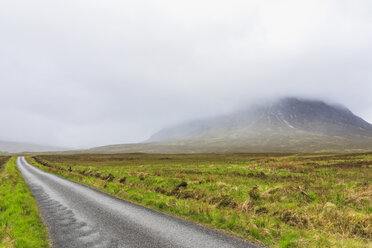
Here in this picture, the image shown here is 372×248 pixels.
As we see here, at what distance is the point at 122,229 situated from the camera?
9.51 metres

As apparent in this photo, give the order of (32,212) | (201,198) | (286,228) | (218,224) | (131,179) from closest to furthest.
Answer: (286,228), (218,224), (32,212), (201,198), (131,179)

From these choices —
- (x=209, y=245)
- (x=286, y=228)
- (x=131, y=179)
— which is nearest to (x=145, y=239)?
(x=209, y=245)

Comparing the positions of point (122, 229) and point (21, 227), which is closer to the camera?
point (122, 229)

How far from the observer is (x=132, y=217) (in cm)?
1122

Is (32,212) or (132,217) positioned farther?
(32,212)

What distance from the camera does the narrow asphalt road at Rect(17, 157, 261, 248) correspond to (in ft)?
26.6

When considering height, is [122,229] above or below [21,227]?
below

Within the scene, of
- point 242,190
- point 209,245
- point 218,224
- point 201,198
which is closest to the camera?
point 209,245

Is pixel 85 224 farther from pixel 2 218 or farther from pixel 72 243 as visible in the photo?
pixel 2 218

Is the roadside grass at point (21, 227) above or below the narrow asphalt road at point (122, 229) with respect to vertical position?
above

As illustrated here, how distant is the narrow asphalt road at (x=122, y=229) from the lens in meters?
8.12

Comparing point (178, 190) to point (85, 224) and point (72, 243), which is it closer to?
point (85, 224)

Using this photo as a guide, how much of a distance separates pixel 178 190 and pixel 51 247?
10.5 m

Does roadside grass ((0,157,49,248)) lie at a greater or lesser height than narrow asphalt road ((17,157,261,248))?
greater
